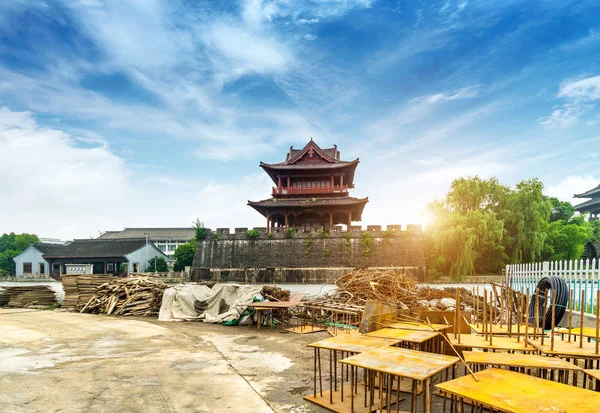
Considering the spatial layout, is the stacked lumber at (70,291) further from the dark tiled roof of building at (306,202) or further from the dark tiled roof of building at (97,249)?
the dark tiled roof of building at (97,249)

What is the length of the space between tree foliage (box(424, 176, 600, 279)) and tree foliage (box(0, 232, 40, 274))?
A: 4561 centimetres

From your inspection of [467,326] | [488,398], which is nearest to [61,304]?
[467,326]

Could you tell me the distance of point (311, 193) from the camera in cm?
2983

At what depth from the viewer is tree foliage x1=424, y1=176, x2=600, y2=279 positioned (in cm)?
2314

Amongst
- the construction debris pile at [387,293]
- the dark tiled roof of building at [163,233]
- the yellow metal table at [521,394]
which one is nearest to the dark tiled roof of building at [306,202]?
the construction debris pile at [387,293]

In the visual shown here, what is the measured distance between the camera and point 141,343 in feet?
26.4

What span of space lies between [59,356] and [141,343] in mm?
1583

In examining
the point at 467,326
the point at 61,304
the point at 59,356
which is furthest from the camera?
the point at 61,304

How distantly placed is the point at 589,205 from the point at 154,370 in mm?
51578

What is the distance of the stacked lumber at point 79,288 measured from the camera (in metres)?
14.4

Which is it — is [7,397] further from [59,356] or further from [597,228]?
Answer: [597,228]

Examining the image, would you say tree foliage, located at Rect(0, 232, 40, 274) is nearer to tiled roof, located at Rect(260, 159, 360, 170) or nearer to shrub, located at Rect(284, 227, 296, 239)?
tiled roof, located at Rect(260, 159, 360, 170)

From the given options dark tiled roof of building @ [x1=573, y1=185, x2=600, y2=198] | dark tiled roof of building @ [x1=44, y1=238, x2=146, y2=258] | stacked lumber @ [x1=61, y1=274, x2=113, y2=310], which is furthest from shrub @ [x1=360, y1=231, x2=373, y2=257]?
dark tiled roof of building @ [x1=573, y1=185, x2=600, y2=198]

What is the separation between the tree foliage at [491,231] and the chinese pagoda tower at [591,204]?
2104 cm
